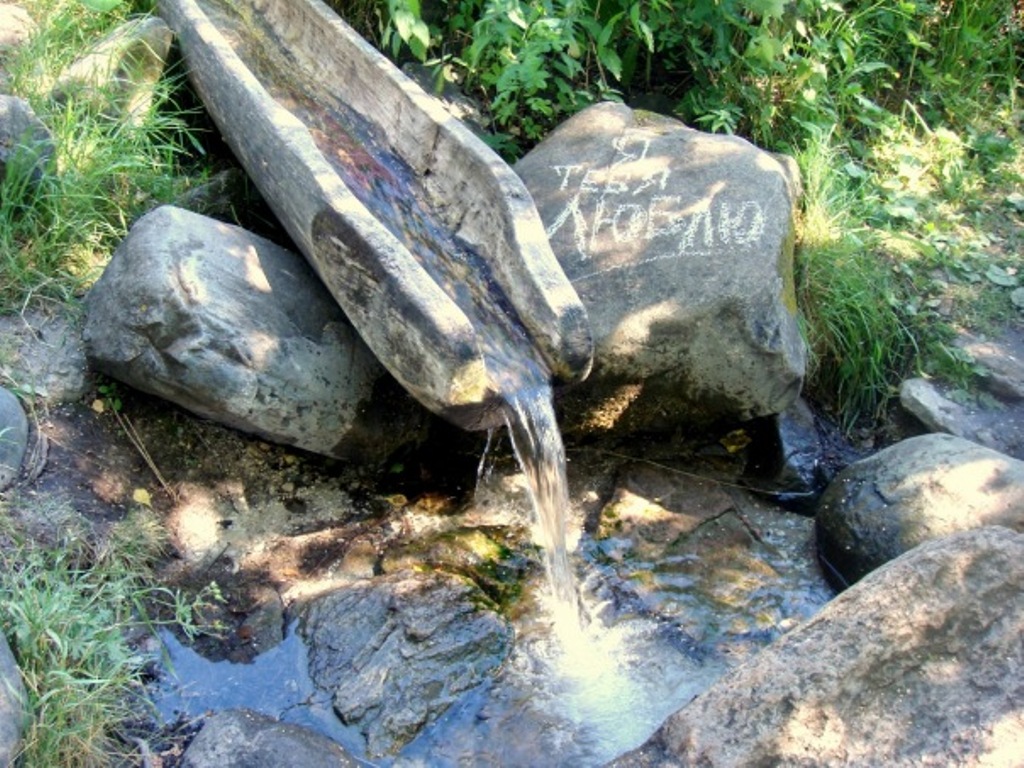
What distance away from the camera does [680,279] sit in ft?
13.3

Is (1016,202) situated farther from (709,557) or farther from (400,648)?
(400,648)

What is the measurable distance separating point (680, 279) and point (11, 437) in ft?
7.21

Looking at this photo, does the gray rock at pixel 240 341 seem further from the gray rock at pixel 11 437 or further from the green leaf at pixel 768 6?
the green leaf at pixel 768 6

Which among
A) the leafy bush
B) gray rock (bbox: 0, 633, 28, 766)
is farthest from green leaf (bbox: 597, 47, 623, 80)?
gray rock (bbox: 0, 633, 28, 766)

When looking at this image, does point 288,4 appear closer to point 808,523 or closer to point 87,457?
point 87,457

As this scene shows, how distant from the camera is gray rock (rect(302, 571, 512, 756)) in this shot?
10.5ft

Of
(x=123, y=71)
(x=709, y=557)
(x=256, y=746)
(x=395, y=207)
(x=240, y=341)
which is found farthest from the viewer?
(x=123, y=71)

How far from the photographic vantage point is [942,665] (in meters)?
2.42

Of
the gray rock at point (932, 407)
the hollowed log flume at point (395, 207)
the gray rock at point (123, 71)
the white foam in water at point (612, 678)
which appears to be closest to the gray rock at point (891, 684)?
the white foam in water at point (612, 678)

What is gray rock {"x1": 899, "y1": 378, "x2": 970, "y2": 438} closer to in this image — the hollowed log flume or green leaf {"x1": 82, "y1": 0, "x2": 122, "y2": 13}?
the hollowed log flume

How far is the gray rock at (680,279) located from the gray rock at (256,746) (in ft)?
5.23

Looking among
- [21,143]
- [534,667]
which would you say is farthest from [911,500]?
[21,143]

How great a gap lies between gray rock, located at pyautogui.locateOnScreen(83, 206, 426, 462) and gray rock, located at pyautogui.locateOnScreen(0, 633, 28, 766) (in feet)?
3.61

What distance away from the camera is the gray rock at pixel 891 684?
232cm
